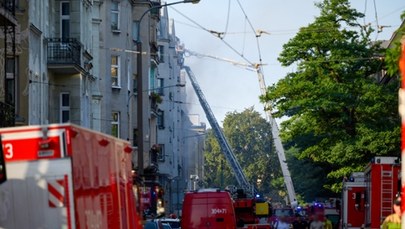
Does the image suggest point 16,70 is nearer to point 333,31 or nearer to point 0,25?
point 0,25

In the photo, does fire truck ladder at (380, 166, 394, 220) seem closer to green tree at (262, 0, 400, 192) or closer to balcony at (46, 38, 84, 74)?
balcony at (46, 38, 84, 74)

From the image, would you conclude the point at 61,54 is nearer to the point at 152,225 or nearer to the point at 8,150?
the point at 152,225

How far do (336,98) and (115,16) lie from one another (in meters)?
11.6

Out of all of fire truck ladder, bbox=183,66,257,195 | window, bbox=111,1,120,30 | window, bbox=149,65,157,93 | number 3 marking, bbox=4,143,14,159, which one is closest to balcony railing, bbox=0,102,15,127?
number 3 marking, bbox=4,143,14,159

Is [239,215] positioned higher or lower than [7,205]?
lower

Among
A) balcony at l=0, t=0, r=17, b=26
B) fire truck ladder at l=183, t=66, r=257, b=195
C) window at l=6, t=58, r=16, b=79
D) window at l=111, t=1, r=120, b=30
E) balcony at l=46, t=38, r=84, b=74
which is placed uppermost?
window at l=111, t=1, r=120, b=30

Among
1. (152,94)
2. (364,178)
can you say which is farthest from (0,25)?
(152,94)

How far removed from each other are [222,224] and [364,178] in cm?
702

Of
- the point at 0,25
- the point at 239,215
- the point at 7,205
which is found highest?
the point at 0,25

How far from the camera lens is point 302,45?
64812mm

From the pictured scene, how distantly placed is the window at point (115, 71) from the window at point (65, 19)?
14980 mm

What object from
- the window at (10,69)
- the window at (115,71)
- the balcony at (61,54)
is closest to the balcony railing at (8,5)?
the window at (10,69)

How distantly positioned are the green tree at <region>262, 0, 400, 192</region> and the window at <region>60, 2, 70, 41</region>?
19.5 metres

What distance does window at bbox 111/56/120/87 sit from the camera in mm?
61178
